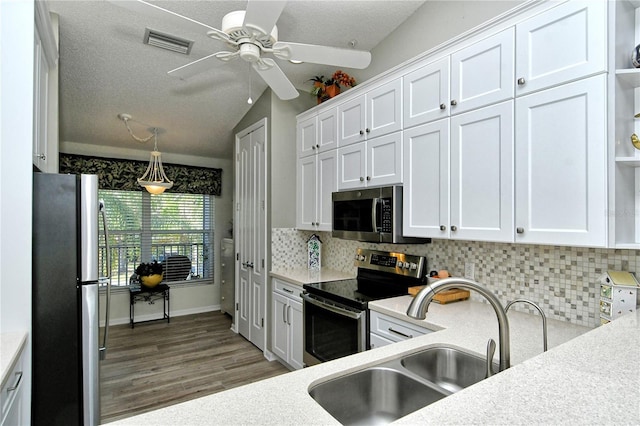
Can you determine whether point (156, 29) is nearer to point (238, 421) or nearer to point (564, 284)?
point (238, 421)

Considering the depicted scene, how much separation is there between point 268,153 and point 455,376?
2.82 metres

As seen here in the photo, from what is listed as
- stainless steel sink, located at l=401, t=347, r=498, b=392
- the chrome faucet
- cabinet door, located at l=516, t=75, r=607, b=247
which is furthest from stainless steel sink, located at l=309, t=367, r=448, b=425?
cabinet door, located at l=516, t=75, r=607, b=247

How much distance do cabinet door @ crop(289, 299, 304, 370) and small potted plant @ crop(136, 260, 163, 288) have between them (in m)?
2.48

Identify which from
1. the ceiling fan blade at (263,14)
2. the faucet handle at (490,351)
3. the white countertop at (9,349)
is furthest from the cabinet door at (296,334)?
the ceiling fan blade at (263,14)

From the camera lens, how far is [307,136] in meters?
3.45

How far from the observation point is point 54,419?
1768mm

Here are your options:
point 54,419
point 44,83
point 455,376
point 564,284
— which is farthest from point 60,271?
point 564,284

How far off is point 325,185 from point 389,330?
1540 mm

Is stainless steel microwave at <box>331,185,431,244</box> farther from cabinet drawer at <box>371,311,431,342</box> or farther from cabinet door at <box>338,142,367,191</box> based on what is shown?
cabinet drawer at <box>371,311,431,342</box>

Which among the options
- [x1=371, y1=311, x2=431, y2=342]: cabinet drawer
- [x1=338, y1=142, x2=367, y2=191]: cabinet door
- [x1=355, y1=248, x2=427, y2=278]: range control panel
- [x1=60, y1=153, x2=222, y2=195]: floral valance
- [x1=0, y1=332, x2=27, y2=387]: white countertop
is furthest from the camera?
[x1=60, y1=153, x2=222, y2=195]: floral valance

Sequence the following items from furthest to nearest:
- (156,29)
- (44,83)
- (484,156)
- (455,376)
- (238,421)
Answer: (156,29) < (44,83) < (484,156) < (455,376) < (238,421)

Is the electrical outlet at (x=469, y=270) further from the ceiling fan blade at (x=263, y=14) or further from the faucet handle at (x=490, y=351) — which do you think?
the ceiling fan blade at (x=263, y=14)

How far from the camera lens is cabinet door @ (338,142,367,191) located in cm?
274

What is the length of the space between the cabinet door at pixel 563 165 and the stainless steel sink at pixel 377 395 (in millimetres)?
960
